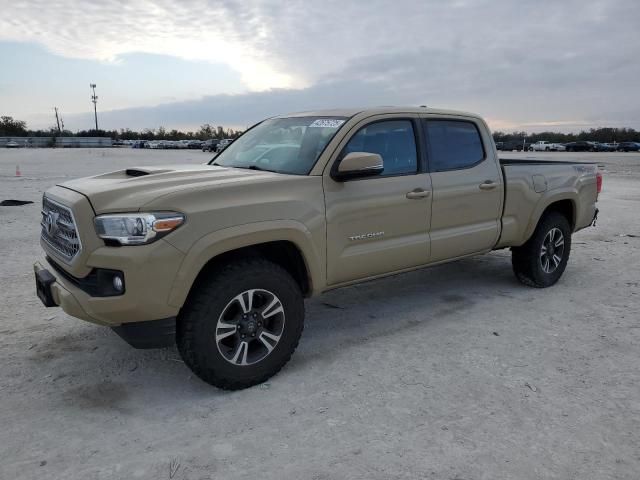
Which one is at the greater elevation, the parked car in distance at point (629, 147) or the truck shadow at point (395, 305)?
the parked car in distance at point (629, 147)

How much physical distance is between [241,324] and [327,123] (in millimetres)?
1794

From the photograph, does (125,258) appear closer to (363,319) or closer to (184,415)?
(184,415)

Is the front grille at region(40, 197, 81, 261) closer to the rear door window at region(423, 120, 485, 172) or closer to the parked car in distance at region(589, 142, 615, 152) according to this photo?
the rear door window at region(423, 120, 485, 172)

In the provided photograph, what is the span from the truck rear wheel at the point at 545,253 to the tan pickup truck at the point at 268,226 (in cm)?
39

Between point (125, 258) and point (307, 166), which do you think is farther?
point (307, 166)

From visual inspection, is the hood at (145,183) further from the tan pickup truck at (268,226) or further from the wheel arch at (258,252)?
the wheel arch at (258,252)

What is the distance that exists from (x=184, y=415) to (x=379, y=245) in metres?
1.91

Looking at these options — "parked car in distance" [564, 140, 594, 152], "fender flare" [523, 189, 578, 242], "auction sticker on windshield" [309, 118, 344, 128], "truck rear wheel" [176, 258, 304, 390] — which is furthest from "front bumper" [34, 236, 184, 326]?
"parked car in distance" [564, 140, 594, 152]

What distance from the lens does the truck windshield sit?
13.1 ft

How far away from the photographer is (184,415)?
10.3 feet

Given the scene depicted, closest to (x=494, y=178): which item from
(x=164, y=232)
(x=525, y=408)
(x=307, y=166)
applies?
(x=307, y=166)

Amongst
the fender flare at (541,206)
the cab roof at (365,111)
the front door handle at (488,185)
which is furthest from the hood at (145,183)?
the fender flare at (541,206)

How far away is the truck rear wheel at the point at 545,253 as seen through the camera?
555cm

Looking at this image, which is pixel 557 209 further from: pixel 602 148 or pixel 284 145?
pixel 602 148
